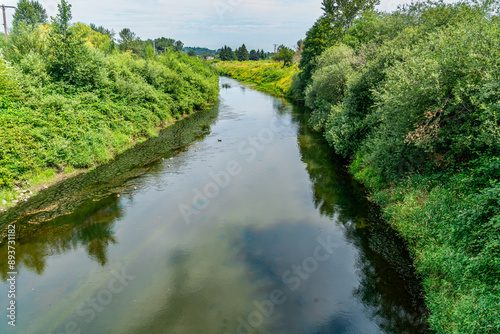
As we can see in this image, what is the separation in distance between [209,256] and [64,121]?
1612cm

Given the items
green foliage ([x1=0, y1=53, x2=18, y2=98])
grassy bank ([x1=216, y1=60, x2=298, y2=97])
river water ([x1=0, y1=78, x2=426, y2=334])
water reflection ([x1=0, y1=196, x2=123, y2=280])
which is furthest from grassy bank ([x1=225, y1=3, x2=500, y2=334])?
grassy bank ([x1=216, y1=60, x2=298, y2=97])

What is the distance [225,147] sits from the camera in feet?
89.5

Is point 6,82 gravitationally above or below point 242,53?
below

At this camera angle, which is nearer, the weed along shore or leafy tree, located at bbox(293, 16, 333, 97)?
the weed along shore

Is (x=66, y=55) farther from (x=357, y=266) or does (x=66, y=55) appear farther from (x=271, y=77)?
(x=271, y=77)

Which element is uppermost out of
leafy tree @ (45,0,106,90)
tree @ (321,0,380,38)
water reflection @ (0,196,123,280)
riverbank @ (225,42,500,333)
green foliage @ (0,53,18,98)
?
tree @ (321,0,380,38)

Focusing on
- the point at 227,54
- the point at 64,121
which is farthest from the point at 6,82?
the point at 227,54

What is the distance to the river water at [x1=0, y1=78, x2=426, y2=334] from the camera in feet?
32.7

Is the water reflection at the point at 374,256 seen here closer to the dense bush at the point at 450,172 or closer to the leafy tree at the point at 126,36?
the dense bush at the point at 450,172

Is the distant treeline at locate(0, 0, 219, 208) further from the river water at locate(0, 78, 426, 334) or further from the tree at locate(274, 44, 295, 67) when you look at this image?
the tree at locate(274, 44, 295, 67)

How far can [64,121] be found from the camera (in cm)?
2122

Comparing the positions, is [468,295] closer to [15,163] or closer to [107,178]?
[107,178]

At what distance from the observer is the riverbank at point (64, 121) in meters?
17.3

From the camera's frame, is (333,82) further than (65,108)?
Yes
